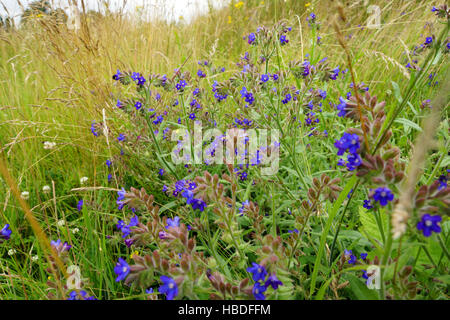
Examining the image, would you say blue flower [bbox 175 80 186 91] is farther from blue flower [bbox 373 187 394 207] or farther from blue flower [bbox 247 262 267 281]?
blue flower [bbox 373 187 394 207]

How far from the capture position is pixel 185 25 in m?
6.95

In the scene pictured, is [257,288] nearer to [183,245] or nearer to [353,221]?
[183,245]

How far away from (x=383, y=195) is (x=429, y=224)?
144 millimetres

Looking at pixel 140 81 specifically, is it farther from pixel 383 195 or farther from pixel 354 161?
pixel 383 195

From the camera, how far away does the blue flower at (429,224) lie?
0.88 meters

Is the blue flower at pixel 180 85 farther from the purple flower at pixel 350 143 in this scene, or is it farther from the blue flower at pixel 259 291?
the blue flower at pixel 259 291

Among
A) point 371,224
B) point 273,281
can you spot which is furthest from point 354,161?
point 371,224

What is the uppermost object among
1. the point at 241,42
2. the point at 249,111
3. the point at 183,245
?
the point at 241,42

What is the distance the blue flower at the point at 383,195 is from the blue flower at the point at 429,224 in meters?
0.10

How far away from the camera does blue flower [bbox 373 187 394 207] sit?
943mm

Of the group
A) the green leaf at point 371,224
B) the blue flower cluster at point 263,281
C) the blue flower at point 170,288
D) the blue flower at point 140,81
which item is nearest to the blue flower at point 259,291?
the blue flower cluster at point 263,281
